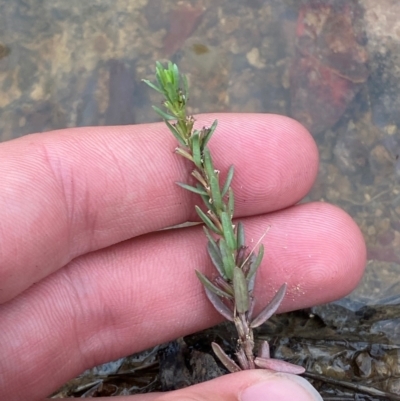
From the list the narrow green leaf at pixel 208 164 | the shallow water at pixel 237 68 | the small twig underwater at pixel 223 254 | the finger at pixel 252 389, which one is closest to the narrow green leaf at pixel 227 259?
the small twig underwater at pixel 223 254

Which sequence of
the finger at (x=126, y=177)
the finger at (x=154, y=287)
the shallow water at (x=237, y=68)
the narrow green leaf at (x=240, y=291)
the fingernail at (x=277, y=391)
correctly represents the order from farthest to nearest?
1. the shallow water at (x=237, y=68)
2. the finger at (x=154, y=287)
3. the finger at (x=126, y=177)
4. the narrow green leaf at (x=240, y=291)
5. the fingernail at (x=277, y=391)

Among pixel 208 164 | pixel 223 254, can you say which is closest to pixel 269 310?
pixel 223 254

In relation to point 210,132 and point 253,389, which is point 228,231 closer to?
point 210,132

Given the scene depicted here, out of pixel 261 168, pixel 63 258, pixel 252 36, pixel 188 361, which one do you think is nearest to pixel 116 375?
pixel 188 361

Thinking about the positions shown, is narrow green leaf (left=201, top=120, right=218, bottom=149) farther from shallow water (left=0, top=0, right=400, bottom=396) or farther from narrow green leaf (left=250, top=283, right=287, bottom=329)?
shallow water (left=0, top=0, right=400, bottom=396)

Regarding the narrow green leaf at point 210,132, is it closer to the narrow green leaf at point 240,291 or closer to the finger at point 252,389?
the narrow green leaf at point 240,291

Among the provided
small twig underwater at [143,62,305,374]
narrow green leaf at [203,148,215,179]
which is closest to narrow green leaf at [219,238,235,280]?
small twig underwater at [143,62,305,374]
